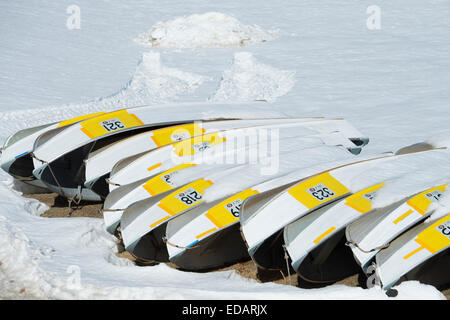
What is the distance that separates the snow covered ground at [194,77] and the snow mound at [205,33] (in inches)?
2.6

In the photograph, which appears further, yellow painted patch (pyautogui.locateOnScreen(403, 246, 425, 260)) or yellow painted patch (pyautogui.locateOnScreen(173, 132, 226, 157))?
yellow painted patch (pyautogui.locateOnScreen(173, 132, 226, 157))

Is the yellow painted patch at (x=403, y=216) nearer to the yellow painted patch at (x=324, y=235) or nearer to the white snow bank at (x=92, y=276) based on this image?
the yellow painted patch at (x=324, y=235)

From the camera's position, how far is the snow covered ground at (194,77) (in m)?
10.5

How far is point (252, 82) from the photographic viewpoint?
2128 centimetres

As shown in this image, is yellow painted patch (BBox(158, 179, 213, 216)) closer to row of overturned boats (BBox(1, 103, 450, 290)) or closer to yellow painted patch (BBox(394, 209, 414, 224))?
row of overturned boats (BBox(1, 103, 450, 290))

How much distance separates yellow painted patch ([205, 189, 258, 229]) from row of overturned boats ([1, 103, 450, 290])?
0.02m

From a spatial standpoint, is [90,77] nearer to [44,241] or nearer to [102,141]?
[102,141]

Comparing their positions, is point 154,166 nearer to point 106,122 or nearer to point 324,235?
point 106,122

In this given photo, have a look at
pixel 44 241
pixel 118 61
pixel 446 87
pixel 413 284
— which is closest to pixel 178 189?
pixel 44 241

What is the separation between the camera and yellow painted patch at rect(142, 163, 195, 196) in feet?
40.0

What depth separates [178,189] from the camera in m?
11.9

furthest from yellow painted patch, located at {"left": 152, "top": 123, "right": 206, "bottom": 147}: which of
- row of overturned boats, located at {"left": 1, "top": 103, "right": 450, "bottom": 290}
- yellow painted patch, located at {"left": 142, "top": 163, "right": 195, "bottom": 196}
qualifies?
yellow painted patch, located at {"left": 142, "top": 163, "right": 195, "bottom": 196}

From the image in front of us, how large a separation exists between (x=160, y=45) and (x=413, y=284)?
1831 cm

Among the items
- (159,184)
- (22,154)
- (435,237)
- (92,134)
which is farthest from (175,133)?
(435,237)
